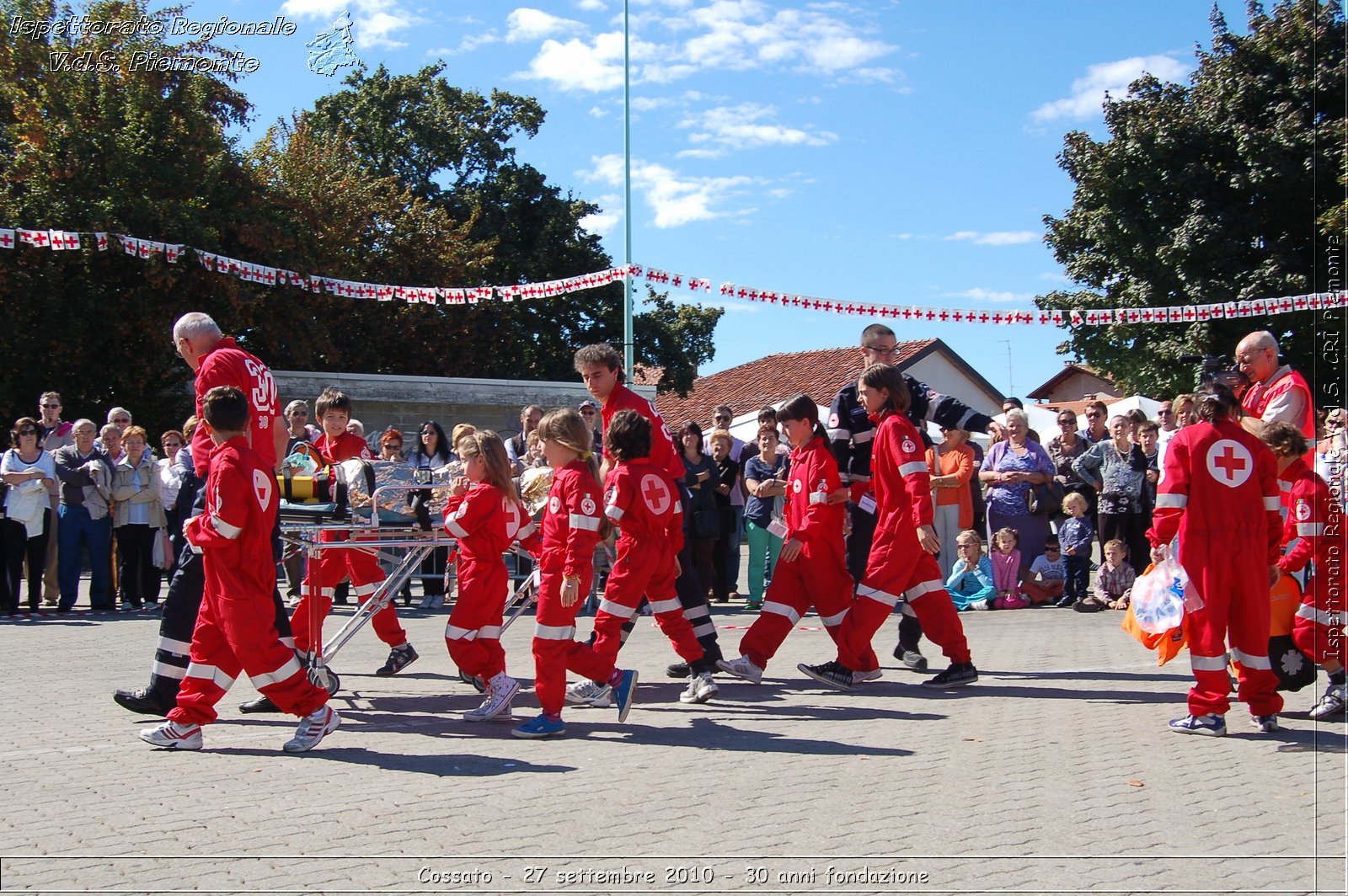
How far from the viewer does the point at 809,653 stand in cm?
952

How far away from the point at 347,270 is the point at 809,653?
21035 mm

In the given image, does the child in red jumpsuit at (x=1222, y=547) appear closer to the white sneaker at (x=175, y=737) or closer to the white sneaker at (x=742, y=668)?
the white sneaker at (x=742, y=668)

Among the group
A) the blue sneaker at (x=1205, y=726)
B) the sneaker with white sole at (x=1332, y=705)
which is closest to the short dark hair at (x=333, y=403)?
the blue sneaker at (x=1205, y=726)

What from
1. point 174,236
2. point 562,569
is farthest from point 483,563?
point 174,236

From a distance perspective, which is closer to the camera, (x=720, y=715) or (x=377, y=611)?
(x=720, y=715)

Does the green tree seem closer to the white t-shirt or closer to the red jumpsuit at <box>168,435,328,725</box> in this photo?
the white t-shirt

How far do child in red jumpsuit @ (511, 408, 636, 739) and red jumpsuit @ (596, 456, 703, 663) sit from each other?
194mm

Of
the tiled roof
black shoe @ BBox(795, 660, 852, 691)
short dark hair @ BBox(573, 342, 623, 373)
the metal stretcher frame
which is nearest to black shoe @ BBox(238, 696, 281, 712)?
the metal stretcher frame

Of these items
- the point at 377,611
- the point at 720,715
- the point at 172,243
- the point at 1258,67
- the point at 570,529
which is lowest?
the point at 720,715

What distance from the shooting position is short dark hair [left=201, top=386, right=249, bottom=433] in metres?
6.02

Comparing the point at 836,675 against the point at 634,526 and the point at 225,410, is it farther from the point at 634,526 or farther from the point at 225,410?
the point at 225,410

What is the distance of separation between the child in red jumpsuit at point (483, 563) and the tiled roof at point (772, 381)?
36.6 meters

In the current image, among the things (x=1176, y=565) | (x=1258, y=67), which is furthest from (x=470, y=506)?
(x=1258, y=67)

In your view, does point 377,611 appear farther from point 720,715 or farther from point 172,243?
point 172,243
